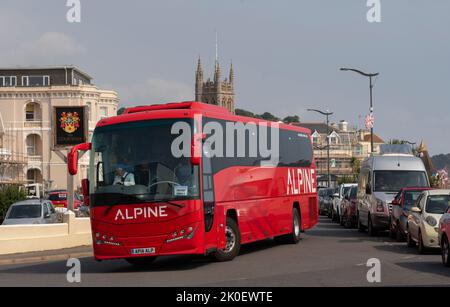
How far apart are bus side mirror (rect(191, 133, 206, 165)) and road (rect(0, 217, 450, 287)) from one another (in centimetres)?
227

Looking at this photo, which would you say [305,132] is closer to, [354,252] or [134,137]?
[354,252]

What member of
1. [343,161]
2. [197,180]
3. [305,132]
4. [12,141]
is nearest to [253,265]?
[197,180]

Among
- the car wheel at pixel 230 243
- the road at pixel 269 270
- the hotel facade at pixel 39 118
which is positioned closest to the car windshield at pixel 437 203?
the road at pixel 269 270

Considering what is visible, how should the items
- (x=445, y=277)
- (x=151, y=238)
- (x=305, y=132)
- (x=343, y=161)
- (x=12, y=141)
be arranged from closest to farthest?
1. (x=445, y=277)
2. (x=151, y=238)
3. (x=305, y=132)
4. (x=12, y=141)
5. (x=343, y=161)

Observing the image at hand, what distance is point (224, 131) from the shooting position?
1919cm

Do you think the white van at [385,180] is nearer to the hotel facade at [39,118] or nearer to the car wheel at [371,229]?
the car wheel at [371,229]

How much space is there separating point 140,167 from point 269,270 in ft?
11.1

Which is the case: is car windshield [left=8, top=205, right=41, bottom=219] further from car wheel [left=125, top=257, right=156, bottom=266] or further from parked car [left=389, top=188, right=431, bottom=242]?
parked car [left=389, top=188, right=431, bottom=242]

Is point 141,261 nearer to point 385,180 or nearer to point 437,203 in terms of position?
point 437,203

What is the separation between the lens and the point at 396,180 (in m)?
28.0

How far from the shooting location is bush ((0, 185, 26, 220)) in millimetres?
39094

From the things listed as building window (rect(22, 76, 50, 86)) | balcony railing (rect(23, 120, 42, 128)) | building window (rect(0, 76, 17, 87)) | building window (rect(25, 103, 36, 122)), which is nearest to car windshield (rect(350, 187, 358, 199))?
balcony railing (rect(23, 120, 42, 128))

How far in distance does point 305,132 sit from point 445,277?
12.1 m

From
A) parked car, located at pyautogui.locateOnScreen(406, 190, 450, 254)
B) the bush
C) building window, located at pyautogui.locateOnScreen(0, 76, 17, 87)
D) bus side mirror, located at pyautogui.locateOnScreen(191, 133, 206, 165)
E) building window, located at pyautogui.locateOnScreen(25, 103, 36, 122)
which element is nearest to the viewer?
bus side mirror, located at pyautogui.locateOnScreen(191, 133, 206, 165)
